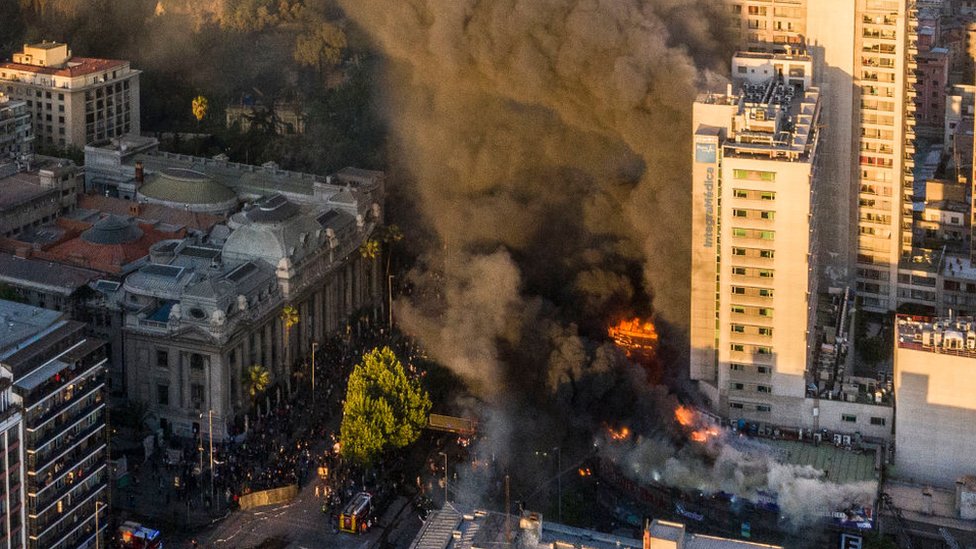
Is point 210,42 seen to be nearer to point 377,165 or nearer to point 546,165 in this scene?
point 377,165

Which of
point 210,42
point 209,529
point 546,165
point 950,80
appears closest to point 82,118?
point 210,42

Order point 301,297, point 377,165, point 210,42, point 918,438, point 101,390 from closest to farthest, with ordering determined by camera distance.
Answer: point 101,390 < point 918,438 < point 301,297 < point 377,165 < point 210,42

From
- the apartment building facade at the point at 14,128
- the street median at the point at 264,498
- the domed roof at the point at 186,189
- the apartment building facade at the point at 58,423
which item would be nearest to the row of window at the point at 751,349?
the street median at the point at 264,498

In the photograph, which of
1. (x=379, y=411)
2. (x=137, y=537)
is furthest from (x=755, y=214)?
(x=137, y=537)

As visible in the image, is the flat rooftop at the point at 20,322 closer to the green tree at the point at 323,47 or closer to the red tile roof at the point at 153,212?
the red tile roof at the point at 153,212

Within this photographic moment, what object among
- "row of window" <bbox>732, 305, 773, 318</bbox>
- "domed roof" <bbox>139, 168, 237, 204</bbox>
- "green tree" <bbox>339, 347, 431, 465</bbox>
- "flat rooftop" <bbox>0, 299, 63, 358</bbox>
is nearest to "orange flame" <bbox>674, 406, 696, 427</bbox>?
"row of window" <bbox>732, 305, 773, 318</bbox>
